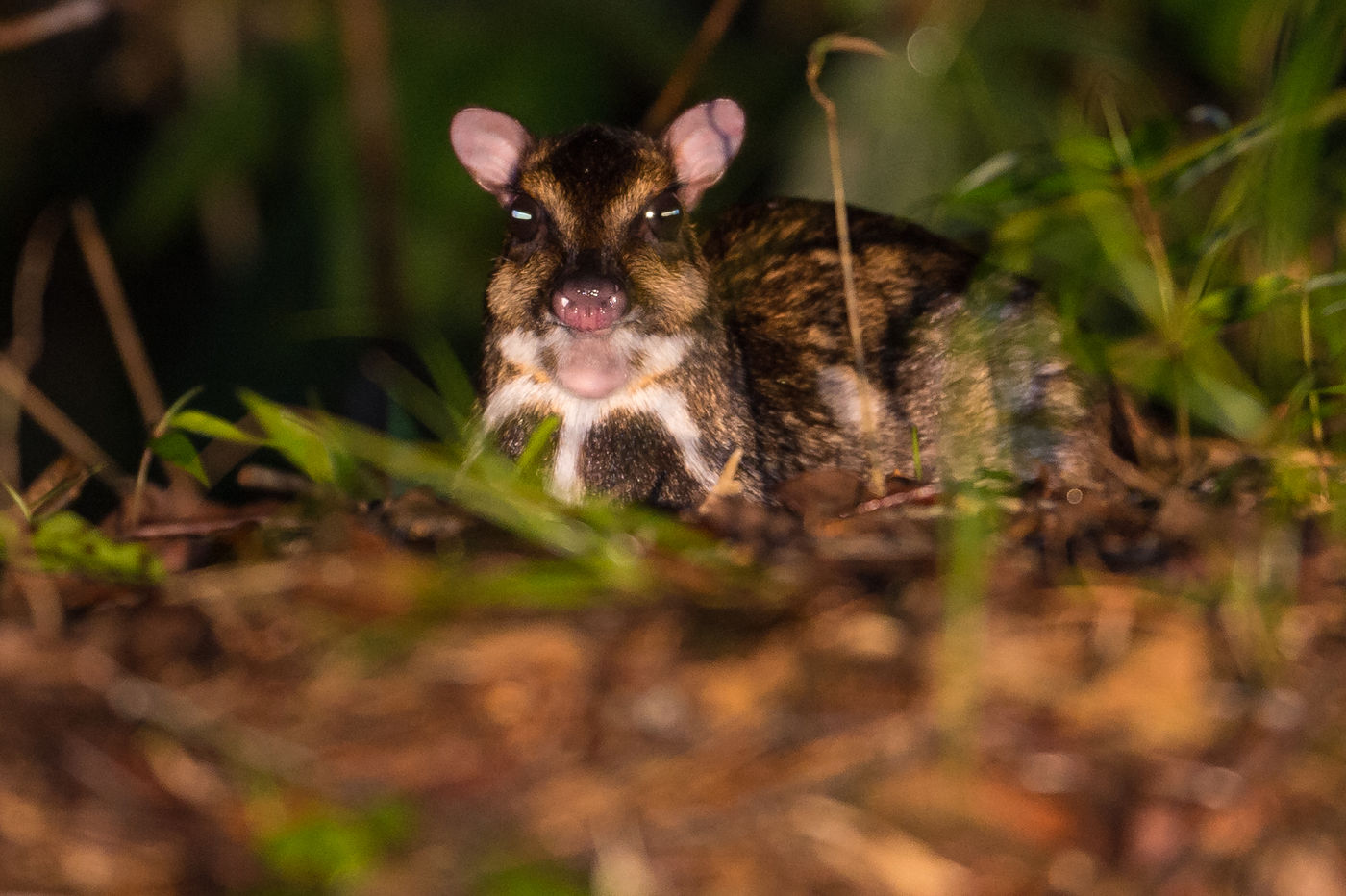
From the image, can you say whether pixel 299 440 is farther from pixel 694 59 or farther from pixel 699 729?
pixel 694 59

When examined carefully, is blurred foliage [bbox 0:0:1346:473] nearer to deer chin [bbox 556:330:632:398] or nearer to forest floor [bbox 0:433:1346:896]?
deer chin [bbox 556:330:632:398]

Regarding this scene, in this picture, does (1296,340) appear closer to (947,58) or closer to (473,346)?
(947,58)

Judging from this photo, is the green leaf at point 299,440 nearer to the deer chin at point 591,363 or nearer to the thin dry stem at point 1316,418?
the deer chin at point 591,363

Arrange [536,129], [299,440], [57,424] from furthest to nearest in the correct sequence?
[536,129], [57,424], [299,440]

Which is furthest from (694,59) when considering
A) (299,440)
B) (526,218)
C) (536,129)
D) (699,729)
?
(699,729)

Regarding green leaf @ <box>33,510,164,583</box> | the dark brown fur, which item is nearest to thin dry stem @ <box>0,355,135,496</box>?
green leaf @ <box>33,510,164,583</box>

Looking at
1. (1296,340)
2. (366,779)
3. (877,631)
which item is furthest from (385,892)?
(1296,340)
